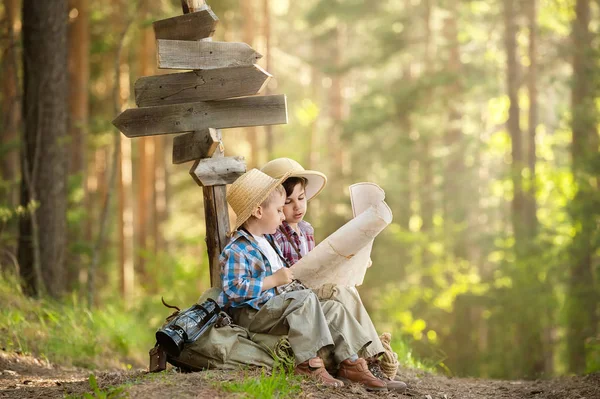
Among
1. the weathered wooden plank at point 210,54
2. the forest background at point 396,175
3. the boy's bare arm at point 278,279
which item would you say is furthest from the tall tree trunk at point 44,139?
the boy's bare arm at point 278,279

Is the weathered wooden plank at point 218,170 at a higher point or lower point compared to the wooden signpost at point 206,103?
lower

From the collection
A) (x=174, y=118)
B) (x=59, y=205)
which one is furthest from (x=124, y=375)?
(x=59, y=205)

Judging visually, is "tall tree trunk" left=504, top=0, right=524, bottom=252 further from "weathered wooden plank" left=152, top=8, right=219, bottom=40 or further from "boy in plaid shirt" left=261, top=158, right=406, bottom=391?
"weathered wooden plank" left=152, top=8, right=219, bottom=40

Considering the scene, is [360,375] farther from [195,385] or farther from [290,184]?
[290,184]

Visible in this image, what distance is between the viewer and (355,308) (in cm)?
504

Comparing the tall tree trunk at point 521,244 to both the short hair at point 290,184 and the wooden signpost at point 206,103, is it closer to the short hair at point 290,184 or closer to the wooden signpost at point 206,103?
the short hair at point 290,184

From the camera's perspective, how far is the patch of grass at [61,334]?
6703 mm

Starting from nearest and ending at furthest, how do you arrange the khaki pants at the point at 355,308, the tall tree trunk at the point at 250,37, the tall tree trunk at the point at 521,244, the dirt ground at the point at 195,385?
1. the dirt ground at the point at 195,385
2. the khaki pants at the point at 355,308
3. the tall tree trunk at the point at 521,244
4. the tall tree trunk at the point at 250,37

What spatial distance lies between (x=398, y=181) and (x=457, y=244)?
10.3 ft

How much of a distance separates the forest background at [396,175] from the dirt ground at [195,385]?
1.57 m

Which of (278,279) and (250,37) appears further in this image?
(250,37)

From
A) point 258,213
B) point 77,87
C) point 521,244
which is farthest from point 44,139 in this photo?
point 521,244

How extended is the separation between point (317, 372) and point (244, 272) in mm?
851

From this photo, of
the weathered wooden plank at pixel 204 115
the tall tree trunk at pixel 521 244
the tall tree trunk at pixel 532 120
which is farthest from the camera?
the tall tree trunk at pixel 532 120
